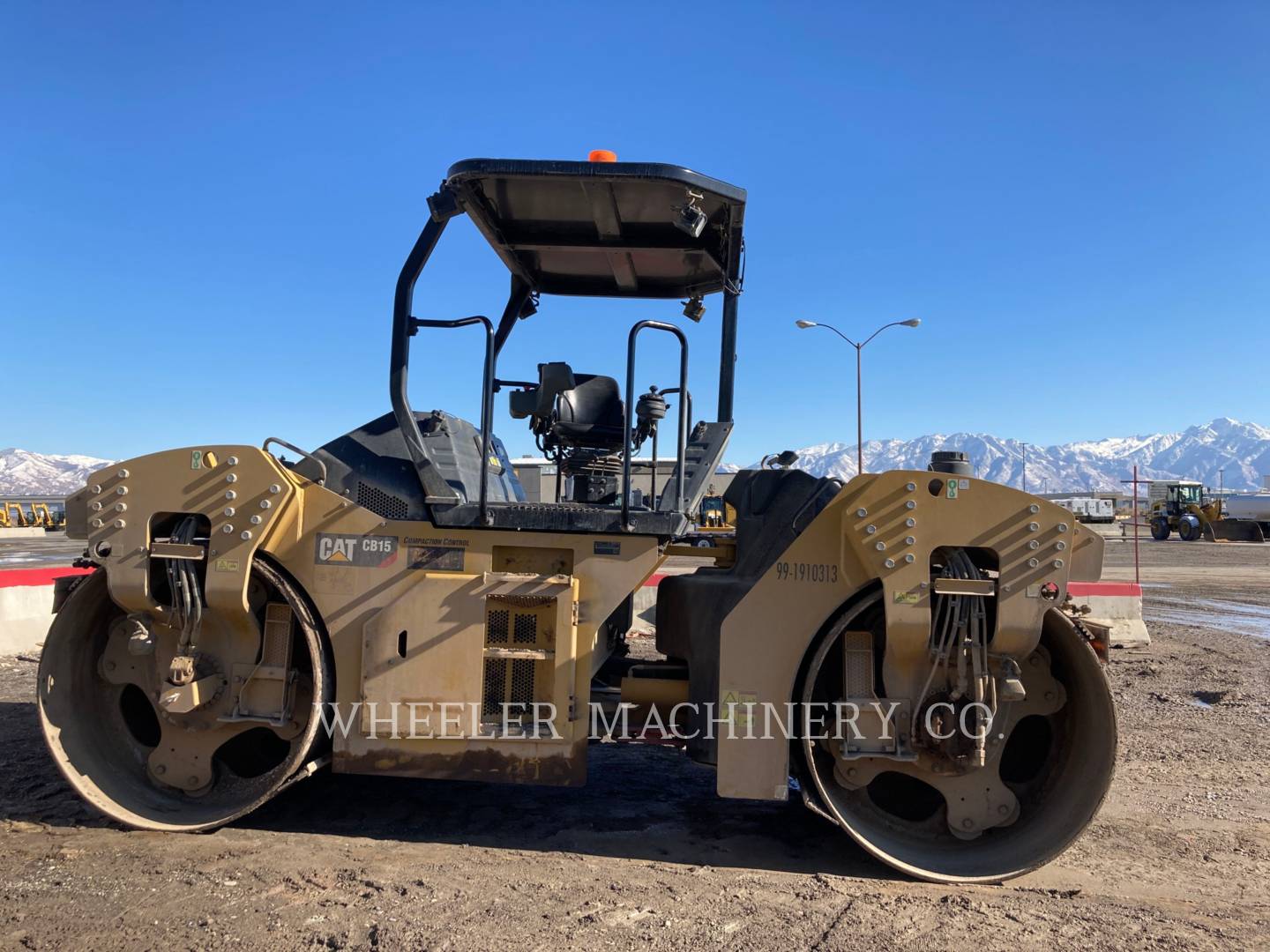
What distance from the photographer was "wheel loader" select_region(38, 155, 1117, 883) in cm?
370

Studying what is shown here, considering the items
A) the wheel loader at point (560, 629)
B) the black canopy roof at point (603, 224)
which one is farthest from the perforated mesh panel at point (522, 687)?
the black canopy roof at point (603, 224)

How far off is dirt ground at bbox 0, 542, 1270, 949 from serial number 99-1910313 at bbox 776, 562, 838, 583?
122 centimetres

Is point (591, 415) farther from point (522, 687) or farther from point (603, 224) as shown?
point (522, 687)

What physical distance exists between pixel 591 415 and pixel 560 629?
4.69ft

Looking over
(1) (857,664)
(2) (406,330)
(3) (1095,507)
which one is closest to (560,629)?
(1) (857,664)

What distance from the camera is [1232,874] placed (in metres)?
3.74

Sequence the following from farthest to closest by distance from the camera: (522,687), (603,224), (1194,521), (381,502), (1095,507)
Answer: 1. (1095,507)
2. (1194,521)
3. (603,224)
4. (381,502)
5. (522,687)

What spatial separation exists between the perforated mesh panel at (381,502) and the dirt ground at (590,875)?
4.85ft

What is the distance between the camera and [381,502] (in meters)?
4.27

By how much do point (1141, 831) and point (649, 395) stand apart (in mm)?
3169

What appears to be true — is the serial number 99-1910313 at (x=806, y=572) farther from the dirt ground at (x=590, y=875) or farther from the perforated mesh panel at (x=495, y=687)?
the perforated mesh panel at (x=495, y=687)

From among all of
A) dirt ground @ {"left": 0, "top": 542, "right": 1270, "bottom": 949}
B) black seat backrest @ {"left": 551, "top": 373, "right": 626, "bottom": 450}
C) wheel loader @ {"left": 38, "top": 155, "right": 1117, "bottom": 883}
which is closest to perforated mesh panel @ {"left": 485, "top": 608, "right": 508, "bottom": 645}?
wheel loader @ {"left": 38, "top": 155, "right": 1117, "bottom": 883}

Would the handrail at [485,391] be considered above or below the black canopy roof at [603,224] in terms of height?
below

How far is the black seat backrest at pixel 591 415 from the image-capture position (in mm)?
4859
